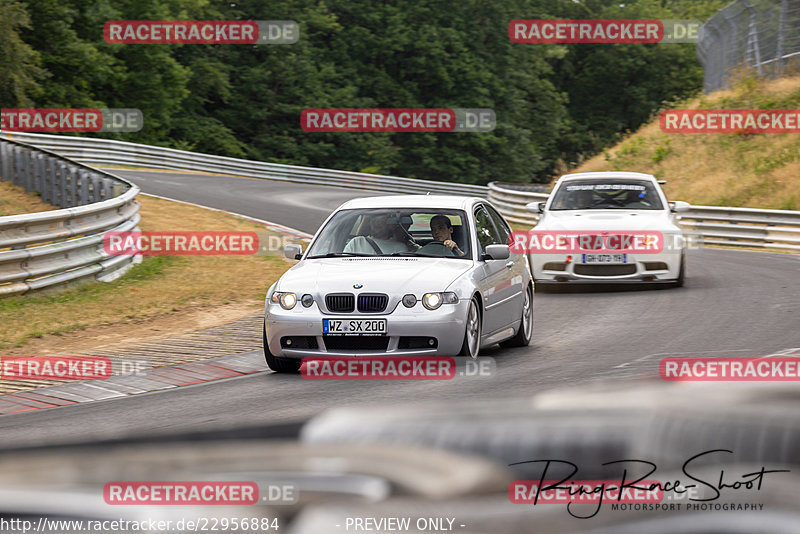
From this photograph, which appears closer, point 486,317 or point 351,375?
point 351,375

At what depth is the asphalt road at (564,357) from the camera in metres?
7.48

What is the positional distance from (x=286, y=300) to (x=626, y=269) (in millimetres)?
7091

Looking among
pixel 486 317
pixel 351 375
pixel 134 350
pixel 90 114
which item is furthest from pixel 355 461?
pixel 90 114

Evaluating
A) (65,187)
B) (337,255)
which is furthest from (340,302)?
(65,187)

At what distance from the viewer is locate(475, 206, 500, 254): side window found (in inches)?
419

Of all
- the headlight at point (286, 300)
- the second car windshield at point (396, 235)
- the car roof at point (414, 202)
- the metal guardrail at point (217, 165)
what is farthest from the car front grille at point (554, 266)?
the metal guardrail at point (217, 165)

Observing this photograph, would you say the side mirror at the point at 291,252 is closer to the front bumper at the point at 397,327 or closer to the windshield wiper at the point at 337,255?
the windshield wiper at the point at 337,255

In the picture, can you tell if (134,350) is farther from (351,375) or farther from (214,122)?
(214,122)

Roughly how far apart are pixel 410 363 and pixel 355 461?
753 cm

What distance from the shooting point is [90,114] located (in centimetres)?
5062

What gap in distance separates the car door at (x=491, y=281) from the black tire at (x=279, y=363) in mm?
1696

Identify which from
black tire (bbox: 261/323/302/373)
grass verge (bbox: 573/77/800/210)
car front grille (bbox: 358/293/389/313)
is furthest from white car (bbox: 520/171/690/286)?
grass verge (bbox: 573/77/800/210)

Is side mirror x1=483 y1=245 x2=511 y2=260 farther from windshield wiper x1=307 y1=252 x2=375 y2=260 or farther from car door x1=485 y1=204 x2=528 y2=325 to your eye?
windshield wiper x1=307 y1=252 x2=375 y2=260

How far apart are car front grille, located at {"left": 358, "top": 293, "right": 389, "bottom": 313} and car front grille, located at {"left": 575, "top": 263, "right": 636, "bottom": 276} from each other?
21.8ft
